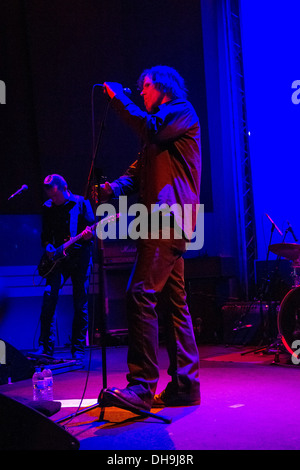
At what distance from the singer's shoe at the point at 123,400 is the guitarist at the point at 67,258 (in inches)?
97.6

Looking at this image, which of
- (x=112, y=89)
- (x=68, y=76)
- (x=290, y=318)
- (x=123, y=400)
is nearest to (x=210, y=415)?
(x=123, y=400)

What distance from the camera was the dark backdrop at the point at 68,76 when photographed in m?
7.21

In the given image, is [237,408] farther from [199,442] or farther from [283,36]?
[283,36]

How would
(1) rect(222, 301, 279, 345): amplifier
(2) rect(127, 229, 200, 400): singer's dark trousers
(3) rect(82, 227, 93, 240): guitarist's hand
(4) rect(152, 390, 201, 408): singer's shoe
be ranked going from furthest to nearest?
(1) rect(222, 301, 279, 345): amplifier, (3) rect(82, 227, 93, 240): guitarist's hand, (4) rect(152, 390, 201, 408): singer's shoe, (2) rect(127, 229, 200, 400): singer's dark trousers

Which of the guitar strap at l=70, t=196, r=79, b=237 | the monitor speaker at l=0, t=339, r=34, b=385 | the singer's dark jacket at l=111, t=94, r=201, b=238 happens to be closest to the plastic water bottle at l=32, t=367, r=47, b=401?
the monitor speaker at l=0, t=339, r=34, b=385

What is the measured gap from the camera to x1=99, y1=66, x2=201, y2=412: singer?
271 cm

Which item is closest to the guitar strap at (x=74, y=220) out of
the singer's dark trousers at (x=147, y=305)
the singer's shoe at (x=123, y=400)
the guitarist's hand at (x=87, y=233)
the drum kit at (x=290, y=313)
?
the guitarist's hand at (x=87, y=233)

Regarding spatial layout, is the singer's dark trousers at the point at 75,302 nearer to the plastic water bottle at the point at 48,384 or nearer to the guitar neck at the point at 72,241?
the guitar neck at the point at 72,241

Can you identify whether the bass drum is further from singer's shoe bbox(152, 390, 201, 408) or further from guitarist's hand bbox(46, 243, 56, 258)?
guitarist's hand bbox(46, 243, 56, 258)

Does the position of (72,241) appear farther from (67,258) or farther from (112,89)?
(112,89)

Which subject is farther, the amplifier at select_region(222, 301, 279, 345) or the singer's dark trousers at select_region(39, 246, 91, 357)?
the amplifier at select_region(222, 301, 279, 345)

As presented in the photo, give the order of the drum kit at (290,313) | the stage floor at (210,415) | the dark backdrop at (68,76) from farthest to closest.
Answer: the dark backdrop at (68,76) < the drum kit at (290,313) < the stage floor at (210,415)

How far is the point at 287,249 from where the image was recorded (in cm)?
461

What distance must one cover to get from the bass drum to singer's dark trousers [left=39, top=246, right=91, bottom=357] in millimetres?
1886
